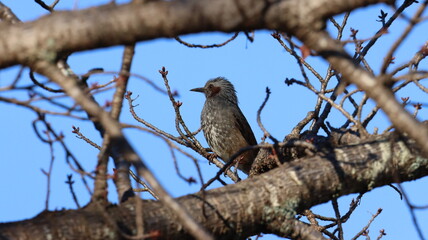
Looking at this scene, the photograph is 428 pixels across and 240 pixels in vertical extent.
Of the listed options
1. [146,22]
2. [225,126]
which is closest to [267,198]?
[146,22]

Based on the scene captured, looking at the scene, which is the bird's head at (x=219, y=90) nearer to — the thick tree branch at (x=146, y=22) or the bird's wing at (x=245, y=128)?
the bird's wing at (x=245, y=128)

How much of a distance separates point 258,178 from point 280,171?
→ 0.14 meters

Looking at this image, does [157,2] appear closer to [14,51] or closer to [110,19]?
[110,19]

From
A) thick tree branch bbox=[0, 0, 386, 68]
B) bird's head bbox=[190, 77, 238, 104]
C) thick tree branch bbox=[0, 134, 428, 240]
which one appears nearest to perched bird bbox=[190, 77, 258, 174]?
bird's head bbox=[190, 77, 238, 104]

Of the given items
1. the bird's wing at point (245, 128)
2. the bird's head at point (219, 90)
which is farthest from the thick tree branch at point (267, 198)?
the bird's head at point (219, 90)

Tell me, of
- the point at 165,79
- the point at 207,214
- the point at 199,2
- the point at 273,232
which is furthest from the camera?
the point at 165,79

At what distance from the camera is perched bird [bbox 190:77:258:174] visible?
847cm

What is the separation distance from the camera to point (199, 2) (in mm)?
2518

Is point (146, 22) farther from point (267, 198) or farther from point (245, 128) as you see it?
point (245, 128)

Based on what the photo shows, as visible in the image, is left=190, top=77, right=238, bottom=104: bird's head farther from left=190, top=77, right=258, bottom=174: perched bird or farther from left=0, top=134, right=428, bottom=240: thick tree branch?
left=0, top=134, right=428, bottom=240: thick tree branch

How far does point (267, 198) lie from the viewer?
3369mm

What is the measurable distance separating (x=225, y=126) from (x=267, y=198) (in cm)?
536

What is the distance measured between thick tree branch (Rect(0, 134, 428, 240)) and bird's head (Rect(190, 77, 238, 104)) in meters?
5.91

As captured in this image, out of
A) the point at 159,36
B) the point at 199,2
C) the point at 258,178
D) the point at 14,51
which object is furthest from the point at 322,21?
the point at 14,51
